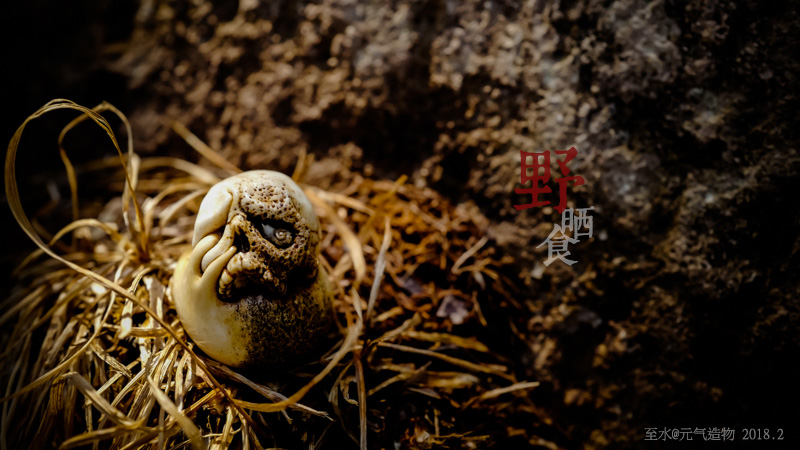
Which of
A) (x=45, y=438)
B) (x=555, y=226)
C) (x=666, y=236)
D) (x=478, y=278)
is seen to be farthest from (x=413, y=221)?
(x=45, y=438)

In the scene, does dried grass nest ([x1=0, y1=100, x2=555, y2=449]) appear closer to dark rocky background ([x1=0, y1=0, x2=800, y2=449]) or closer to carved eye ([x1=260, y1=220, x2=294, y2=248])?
dark rocky background ([x1=0, y1=0, x2=800, y2=449])

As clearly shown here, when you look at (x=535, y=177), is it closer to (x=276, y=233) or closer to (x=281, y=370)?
(x=276, y=233)

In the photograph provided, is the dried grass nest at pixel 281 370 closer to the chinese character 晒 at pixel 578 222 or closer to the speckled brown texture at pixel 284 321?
the speckled brown texture at pixel 284 321

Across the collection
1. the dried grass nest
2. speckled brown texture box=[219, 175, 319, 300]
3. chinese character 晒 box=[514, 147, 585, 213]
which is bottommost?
the dried grass nest

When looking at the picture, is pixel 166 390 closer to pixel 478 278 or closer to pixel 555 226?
pixel 478 278

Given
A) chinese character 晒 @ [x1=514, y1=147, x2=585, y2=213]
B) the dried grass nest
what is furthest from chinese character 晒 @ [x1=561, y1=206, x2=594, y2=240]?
the dried grass nest

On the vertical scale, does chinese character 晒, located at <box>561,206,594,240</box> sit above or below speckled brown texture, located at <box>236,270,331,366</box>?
above
